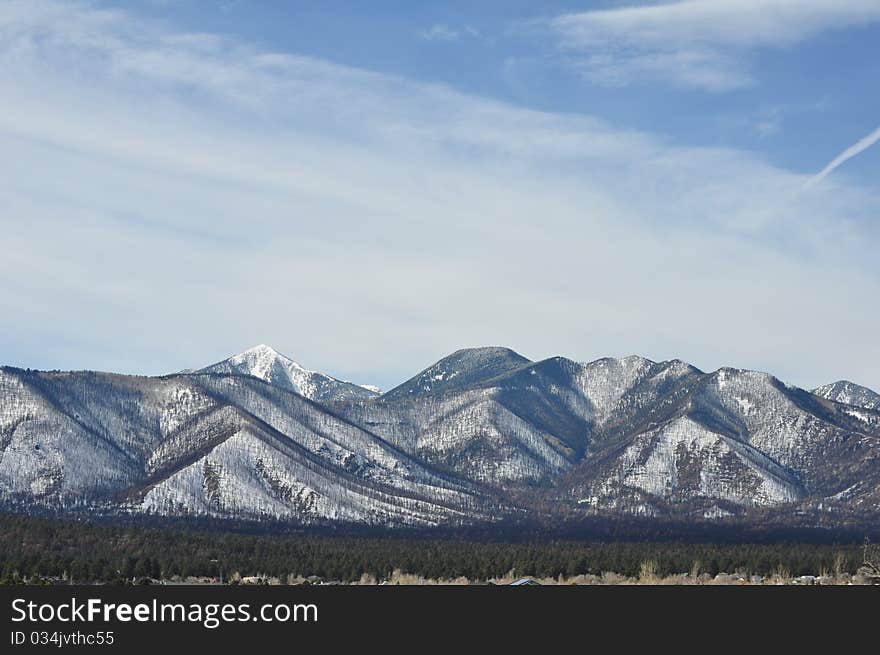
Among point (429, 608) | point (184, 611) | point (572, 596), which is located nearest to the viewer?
point (184, 611)

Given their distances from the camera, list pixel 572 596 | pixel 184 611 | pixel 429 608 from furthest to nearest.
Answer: pixel 572 596 < pixel 429 608 < pixel 184 611

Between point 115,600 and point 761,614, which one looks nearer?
point 115,600

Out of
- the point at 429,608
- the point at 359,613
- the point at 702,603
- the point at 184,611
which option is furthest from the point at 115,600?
the point at 702,603

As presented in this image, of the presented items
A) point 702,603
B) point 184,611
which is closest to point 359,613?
point 184,611

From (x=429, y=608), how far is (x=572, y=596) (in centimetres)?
1191

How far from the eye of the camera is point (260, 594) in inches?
3004

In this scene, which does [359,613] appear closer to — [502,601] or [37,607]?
[502,601]

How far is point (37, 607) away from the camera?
7506 cm

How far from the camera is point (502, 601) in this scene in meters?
83.1

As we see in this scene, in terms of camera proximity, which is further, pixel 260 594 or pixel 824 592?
pixel 824 592

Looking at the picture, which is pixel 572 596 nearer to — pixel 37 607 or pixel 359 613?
pixel 359 613

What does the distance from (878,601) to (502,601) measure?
2908cm

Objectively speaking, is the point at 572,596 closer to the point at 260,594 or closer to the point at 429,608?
the point at 429,608

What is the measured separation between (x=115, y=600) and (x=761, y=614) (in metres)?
43.8
